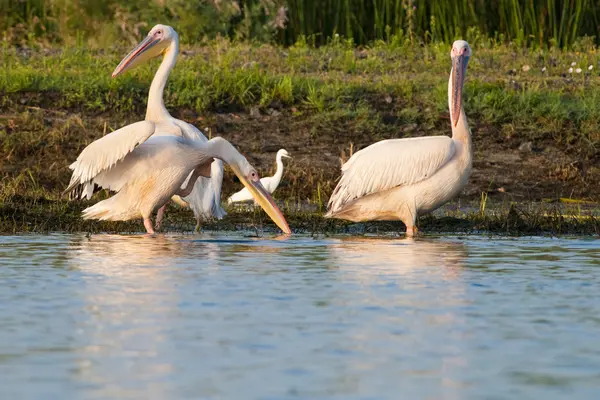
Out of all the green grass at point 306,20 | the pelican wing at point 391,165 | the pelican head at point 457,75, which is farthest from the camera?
the green grass at point 306,20

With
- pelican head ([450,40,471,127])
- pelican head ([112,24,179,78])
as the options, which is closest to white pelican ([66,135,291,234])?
pelican head ([450,40,471,127])

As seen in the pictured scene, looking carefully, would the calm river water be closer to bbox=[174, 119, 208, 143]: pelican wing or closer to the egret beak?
bbox=[174, 119, 208, 143]: pelican wing

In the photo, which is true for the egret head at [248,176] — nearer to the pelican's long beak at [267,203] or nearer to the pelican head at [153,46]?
the pelican's long beak at [267,203]

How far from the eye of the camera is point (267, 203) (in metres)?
9.60

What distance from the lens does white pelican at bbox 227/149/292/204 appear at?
1102cm

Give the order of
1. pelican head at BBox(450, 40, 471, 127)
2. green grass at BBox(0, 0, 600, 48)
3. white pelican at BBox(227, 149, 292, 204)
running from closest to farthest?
pelican head at BBox(450, 40, 471, 127) < white pelican at BBox(227, 149, 292, 204) < green grass at BBox(0, 0, 600, 48)

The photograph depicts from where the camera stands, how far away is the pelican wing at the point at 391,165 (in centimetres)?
942

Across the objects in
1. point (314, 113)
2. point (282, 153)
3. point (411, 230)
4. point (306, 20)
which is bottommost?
point (411, 230)

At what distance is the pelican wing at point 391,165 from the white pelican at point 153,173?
549 mm

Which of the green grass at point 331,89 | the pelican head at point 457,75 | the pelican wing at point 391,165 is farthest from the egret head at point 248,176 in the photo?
the green grass at point 331,89

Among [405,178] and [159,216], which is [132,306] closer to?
[405,178]

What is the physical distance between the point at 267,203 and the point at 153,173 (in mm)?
783

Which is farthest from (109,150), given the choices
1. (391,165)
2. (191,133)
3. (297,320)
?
(297,320)

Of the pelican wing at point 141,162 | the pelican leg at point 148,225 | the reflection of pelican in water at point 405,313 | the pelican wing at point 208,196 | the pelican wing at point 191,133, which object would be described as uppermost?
the pelican wing at point 191,133
